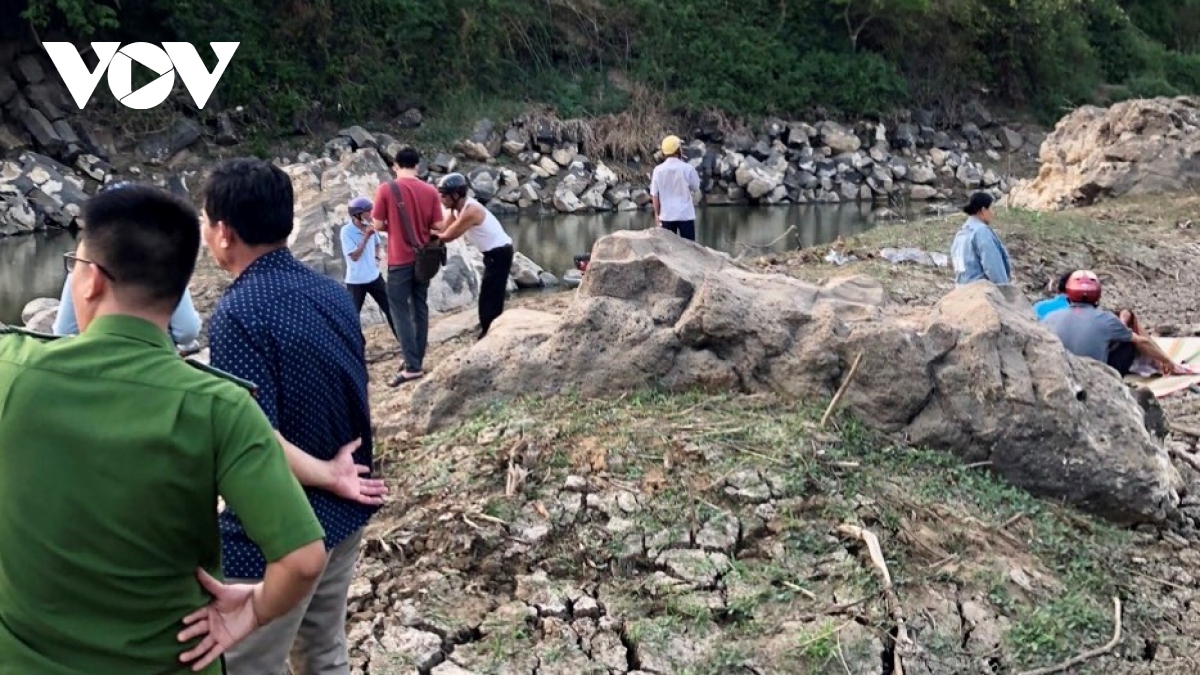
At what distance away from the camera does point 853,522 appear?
14.8 ft

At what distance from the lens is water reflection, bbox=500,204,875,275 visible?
18969 mm

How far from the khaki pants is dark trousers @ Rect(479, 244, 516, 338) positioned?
5.13 metres

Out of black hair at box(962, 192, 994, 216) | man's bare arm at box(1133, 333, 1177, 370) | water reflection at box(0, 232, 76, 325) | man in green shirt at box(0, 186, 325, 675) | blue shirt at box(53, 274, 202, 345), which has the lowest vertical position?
water reflection at box(0, 232, 76, 325)

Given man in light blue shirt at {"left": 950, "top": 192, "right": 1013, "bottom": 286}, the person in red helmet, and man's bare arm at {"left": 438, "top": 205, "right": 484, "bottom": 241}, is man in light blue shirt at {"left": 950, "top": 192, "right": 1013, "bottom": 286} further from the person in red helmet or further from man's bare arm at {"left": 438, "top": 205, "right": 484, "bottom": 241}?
man's bare arm at {"left": 438, "top": 205, "right": 484, "bottom": 241}

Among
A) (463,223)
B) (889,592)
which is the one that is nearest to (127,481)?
(889,592)

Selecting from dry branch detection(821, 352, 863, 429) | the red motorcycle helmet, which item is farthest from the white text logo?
dry branch detection(821, 352, 863, 429)

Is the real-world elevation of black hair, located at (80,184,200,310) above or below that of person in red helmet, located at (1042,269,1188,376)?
above

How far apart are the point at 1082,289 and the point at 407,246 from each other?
397 centimetres

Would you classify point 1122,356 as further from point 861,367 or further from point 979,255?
point 861,367

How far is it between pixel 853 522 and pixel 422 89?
25648 millimetres

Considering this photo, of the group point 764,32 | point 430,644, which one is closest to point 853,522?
point 430,644

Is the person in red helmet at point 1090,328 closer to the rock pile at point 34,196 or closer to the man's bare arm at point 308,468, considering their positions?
the man's bare arm at point 308,468

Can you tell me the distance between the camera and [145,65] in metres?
27.5

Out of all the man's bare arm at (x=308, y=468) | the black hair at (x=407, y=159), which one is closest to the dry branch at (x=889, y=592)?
the man's bare arm at (x=308, y=468)
